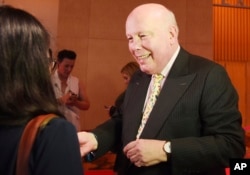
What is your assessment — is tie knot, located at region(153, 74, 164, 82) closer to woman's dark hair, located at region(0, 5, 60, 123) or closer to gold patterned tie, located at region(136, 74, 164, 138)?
gold patterned tie, located at region(136, 74, 164, 138)

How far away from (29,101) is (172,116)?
0.79 metres

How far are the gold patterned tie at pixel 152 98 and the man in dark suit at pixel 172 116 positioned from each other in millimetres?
22

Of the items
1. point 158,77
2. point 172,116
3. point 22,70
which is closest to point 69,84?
point 158,77

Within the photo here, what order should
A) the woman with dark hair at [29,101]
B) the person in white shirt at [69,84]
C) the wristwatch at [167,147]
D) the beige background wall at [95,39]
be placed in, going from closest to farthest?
the woman with dark hair at [29,101], the wristwatch at [167,147], the person in white shirt at [69,84], the beige background wall at [95,39]

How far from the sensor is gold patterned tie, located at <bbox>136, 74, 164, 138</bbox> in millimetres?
1592

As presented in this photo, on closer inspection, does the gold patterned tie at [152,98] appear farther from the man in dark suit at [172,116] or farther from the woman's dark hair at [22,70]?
the woman's dark hair at [22,70]

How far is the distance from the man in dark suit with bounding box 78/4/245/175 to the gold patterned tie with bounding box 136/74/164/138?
22 mm

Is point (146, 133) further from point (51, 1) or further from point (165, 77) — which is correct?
point (51, 1)

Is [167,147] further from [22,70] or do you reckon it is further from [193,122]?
[22,70]

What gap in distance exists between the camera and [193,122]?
147cm

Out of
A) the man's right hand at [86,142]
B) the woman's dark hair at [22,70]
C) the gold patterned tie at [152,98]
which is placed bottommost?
the man's right hand at [86,142]

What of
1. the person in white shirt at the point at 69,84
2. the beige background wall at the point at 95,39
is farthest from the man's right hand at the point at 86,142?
the beige background wall at the point at 95,39

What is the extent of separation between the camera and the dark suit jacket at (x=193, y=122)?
1.41 metres

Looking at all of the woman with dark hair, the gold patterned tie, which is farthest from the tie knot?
the woman with dark hair
